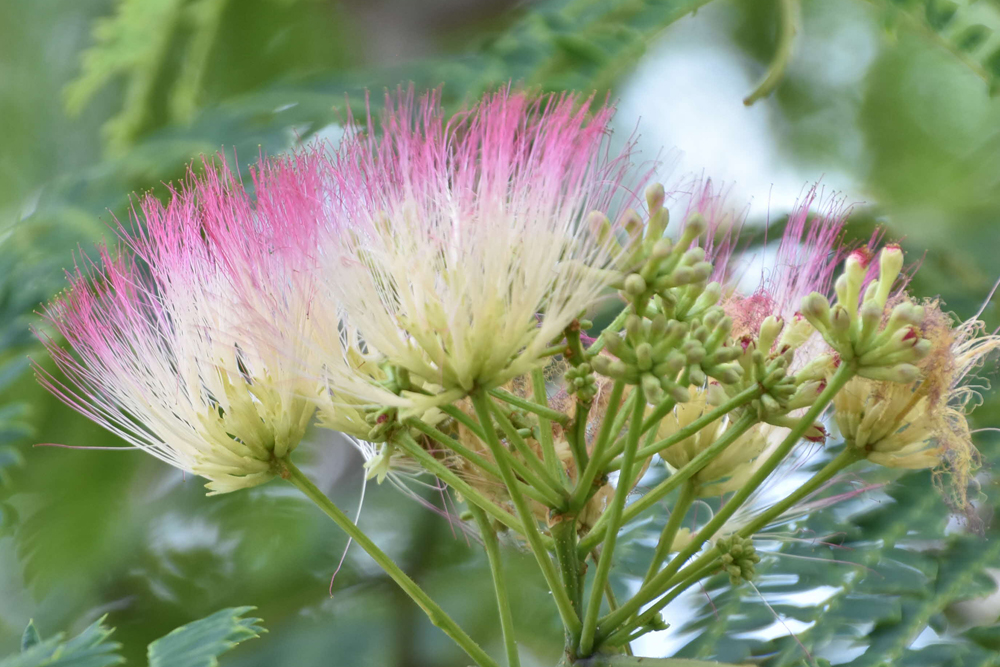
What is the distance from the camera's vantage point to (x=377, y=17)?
3020mm

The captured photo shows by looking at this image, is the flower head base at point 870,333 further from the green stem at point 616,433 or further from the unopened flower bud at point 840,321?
the green stem at point 616,433

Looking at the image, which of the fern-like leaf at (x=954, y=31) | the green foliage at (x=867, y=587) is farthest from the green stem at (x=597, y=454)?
the fern-like leaf at (x=954, y=31)

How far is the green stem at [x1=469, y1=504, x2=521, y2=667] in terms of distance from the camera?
3.69ft

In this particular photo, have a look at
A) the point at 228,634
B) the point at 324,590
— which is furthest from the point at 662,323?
the point at 324,590

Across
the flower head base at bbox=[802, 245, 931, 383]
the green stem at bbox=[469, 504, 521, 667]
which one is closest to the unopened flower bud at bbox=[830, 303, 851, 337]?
the flower head base at bbox=[802, 245, 931, 383]

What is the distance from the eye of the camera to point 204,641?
109cm

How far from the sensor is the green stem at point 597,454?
3.30 ft

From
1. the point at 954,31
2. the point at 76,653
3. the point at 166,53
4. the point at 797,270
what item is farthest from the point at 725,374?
the point at 166,53

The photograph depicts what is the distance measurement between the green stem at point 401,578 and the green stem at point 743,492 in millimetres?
158

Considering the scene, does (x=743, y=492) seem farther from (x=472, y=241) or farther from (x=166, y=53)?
(x=166, y=53)

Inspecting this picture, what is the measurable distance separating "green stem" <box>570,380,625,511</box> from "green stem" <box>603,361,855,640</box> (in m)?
0.12

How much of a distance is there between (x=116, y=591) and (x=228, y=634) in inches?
65.4

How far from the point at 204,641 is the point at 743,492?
0.64 meters

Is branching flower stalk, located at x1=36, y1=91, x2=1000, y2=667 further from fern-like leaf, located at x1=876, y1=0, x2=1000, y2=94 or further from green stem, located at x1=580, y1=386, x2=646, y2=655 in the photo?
fern-like leaf, located at x1=876, y1=0, x2=1000, y2=94
